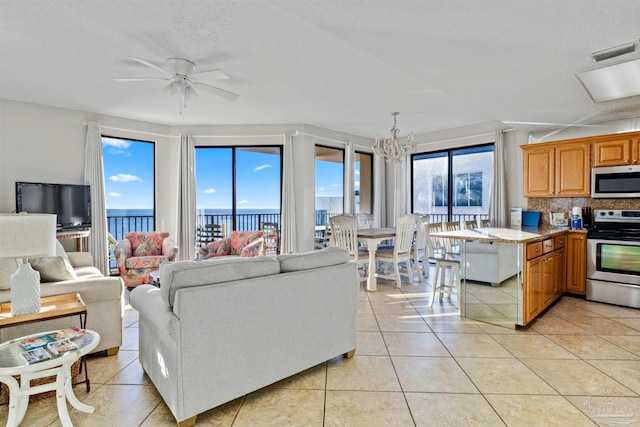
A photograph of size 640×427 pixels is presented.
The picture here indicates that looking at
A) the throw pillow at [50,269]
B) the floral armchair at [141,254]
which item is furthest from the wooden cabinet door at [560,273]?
the floral armchair at [141,254]

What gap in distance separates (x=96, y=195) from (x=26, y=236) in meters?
3.86

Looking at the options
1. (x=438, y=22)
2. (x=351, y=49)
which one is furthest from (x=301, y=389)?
(x=351, y=49)

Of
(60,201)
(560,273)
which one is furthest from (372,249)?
(60,201)

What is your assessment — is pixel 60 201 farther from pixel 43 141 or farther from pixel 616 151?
pixel 616 151

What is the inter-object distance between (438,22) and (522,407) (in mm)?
2475

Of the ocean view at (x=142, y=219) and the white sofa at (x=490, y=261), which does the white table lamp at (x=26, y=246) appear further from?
the ocean view at (x=142, y=219)

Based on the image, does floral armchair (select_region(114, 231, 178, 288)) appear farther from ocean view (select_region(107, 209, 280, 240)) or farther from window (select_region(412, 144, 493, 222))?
window (select_region(412, 144, 493, 222))

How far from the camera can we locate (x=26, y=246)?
1.91 m

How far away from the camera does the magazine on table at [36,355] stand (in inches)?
63.0

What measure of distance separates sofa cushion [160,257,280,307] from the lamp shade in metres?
0.71

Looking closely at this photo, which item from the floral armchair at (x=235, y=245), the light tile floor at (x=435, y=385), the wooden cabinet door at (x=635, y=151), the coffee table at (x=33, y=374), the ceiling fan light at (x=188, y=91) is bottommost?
the light tile floor at (x=435, y=385)

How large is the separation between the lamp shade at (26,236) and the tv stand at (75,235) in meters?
2.96

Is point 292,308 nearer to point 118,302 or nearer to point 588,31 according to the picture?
point 118,302

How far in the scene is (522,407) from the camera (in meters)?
1.98
